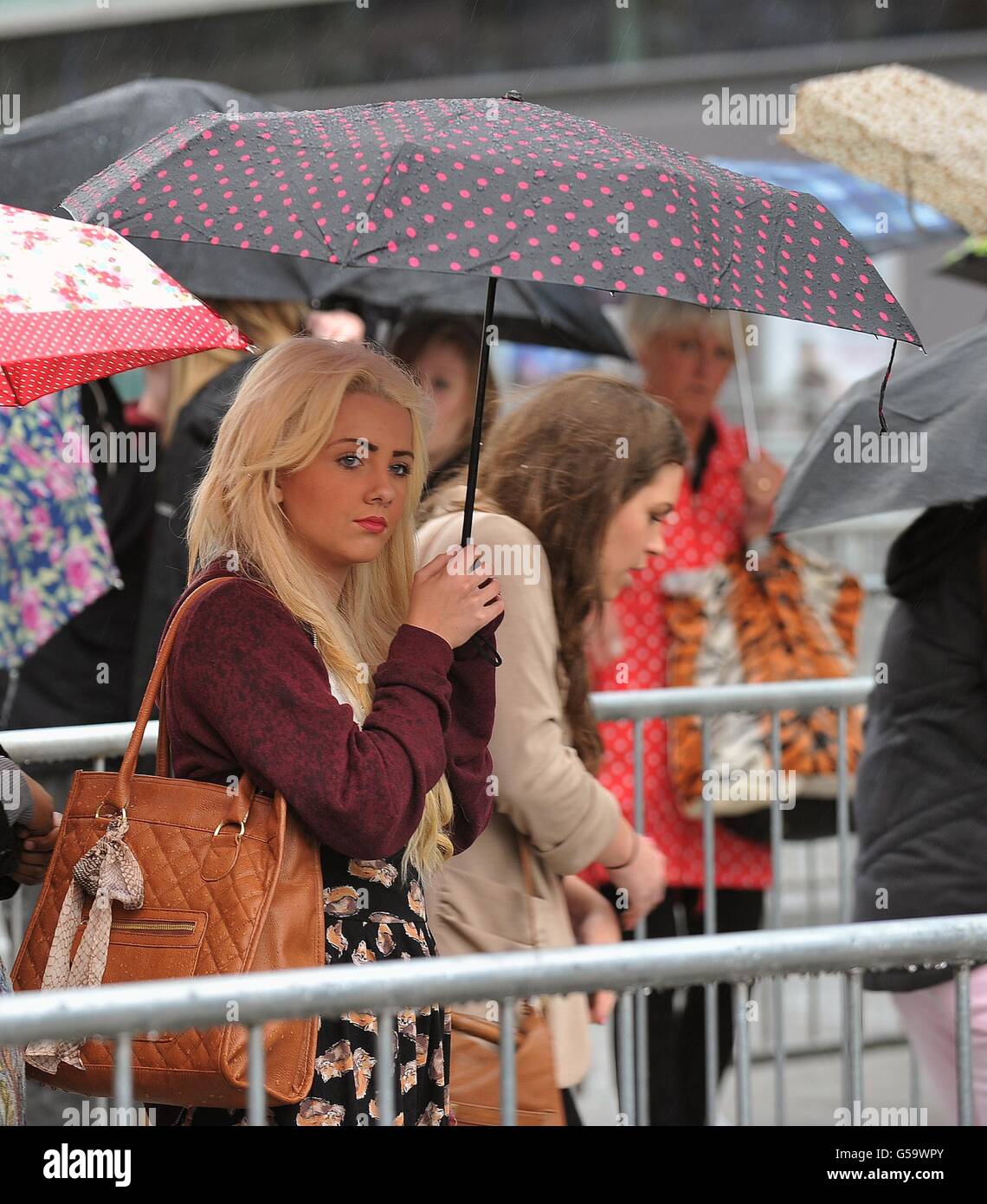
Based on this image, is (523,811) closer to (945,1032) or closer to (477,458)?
(477,458)

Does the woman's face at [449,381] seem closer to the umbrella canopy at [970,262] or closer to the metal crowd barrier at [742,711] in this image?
the metal crowd barrier at [742,711]

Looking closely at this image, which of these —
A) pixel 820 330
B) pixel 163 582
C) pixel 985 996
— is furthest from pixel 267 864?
pixel 820 330

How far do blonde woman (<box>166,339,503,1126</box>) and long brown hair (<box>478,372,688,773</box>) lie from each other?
48 cm

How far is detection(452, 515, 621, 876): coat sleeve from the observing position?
10.8ft

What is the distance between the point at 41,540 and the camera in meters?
4.65

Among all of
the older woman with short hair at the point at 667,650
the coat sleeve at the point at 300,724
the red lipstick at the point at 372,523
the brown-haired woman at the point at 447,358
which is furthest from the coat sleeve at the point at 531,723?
the brown-haired woman at the point at 447,358

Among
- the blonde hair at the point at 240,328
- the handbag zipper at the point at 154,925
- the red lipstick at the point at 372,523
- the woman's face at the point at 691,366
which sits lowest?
the handbag zipper at the point at 154,925

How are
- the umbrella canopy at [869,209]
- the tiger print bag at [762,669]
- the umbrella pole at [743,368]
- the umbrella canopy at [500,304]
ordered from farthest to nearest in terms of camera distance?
1. the umbrella canopy at [869,209]
2. the umbrella pole at [743,368]
3. the umbrella canopy at [500,304]
4. the tiger print bag at [762,669]

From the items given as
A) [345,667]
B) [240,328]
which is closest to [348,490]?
[345,667]

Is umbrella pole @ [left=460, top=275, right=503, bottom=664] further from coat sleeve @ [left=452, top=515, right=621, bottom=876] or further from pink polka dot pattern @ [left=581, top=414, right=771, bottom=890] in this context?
pink polka dot pattern @ [left=581, top=414, right=771, bottom=890]

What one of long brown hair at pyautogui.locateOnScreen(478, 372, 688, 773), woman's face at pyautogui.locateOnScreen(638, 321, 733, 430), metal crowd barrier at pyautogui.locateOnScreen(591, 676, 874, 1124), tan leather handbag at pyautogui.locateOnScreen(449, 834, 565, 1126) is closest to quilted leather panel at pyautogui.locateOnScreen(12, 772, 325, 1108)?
tan leather handbag at pyautogui.locateOnScreen(449, 834, 565, 1126)

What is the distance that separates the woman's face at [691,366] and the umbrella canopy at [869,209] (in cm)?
96

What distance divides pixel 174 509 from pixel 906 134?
247cm

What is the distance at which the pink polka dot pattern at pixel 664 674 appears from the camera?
4.86 metres
